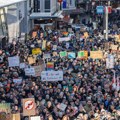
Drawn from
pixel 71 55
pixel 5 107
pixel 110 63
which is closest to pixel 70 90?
pixel 5 107

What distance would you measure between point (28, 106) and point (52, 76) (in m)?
4.72

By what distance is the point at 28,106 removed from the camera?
18.7 meters

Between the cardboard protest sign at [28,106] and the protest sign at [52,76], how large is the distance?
4.57m

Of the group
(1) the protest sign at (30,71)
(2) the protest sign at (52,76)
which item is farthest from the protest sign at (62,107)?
(1) the protest sign at (30,71)

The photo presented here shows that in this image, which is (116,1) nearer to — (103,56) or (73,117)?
(103,56)

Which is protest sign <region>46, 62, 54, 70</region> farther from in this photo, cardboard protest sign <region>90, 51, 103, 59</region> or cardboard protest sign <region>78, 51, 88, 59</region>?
cardboard protest sign <region>78, 51, 88, 59</region>

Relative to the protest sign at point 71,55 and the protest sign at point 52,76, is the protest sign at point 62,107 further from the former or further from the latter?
the protest sign at point 71,55

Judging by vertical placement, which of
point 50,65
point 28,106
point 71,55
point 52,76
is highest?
point 28,106

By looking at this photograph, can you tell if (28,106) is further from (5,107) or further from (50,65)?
(50,65)

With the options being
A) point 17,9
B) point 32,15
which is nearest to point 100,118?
point 17,9

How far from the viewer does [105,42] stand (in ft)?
109

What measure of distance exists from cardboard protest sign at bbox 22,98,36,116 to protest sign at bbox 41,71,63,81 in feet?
15.0

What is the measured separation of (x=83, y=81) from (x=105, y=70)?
8.79 feet

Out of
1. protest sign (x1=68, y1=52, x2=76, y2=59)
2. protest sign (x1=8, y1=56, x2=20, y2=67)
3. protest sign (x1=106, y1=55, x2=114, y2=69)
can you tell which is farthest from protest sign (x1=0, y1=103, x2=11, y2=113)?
protest sign (x1=68, y1=52, x2=76, y2=59)
